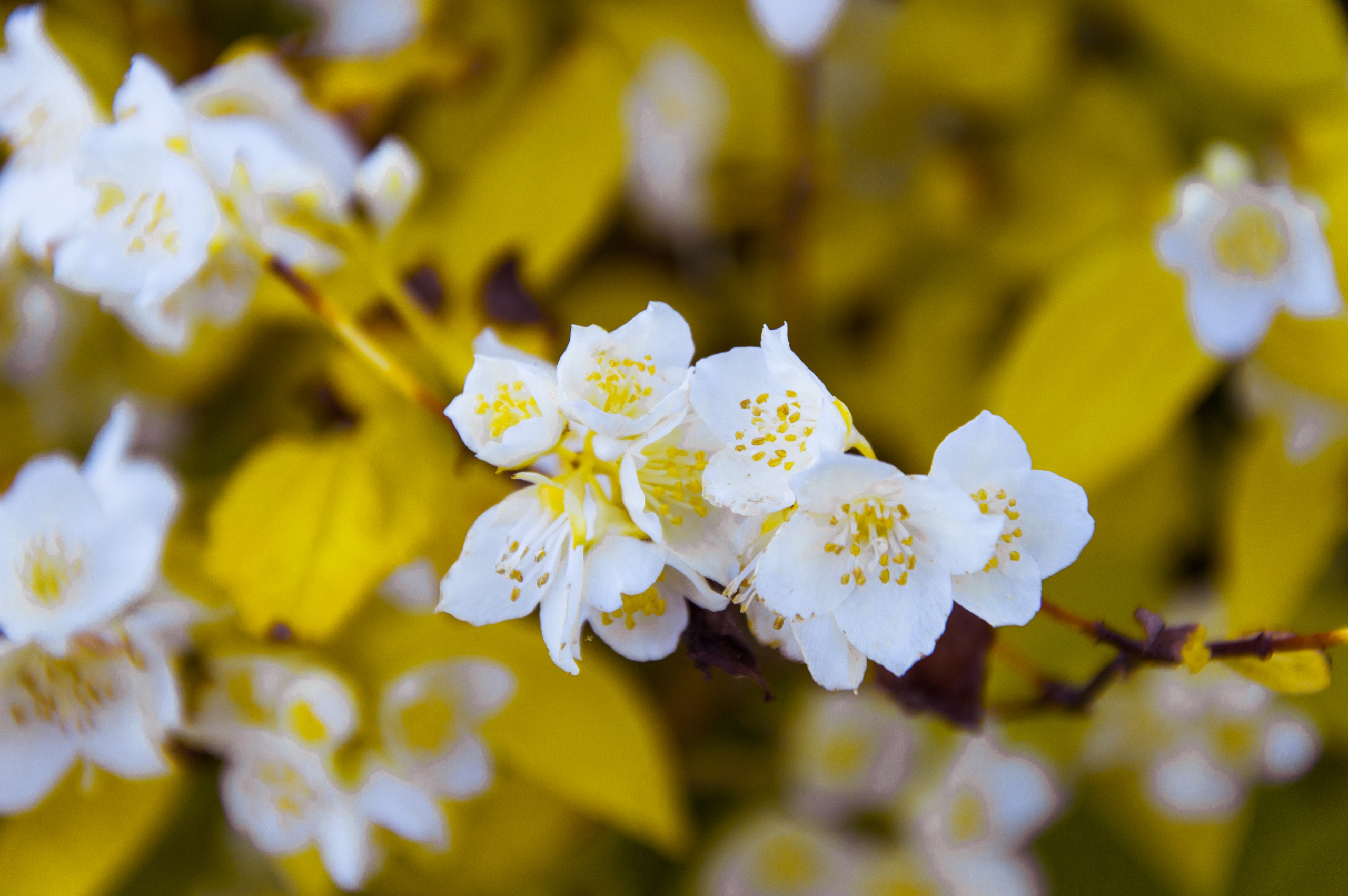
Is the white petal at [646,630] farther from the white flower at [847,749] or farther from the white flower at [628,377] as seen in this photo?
the white flower at [847,749]

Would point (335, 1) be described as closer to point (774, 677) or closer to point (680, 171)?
point (680, 171)

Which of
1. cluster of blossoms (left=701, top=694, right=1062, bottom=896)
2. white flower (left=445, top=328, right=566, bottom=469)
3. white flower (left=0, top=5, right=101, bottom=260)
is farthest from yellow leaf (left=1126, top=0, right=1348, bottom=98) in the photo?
white flower (left=0, top=5, right=101, bottom=260)

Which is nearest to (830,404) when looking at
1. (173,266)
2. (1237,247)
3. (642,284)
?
(173,266)

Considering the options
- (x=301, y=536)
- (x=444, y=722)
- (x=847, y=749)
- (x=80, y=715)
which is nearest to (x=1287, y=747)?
(x=847, y=749)

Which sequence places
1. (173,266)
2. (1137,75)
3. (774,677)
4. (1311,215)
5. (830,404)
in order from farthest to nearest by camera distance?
(1137,75) → (774,677) → (1311,215) → (173,266) → (830,404)

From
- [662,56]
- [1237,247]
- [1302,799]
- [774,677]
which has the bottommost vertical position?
[1302,799]

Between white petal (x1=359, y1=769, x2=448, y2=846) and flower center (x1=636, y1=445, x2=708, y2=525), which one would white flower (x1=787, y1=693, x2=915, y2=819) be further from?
flower center (x1=636, y1=445, x2=708, y2=525)

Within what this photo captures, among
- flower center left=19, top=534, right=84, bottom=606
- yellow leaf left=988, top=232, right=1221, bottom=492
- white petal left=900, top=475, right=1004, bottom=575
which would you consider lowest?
yellow leaf left=988, top=232, right=1221, bottom=492
